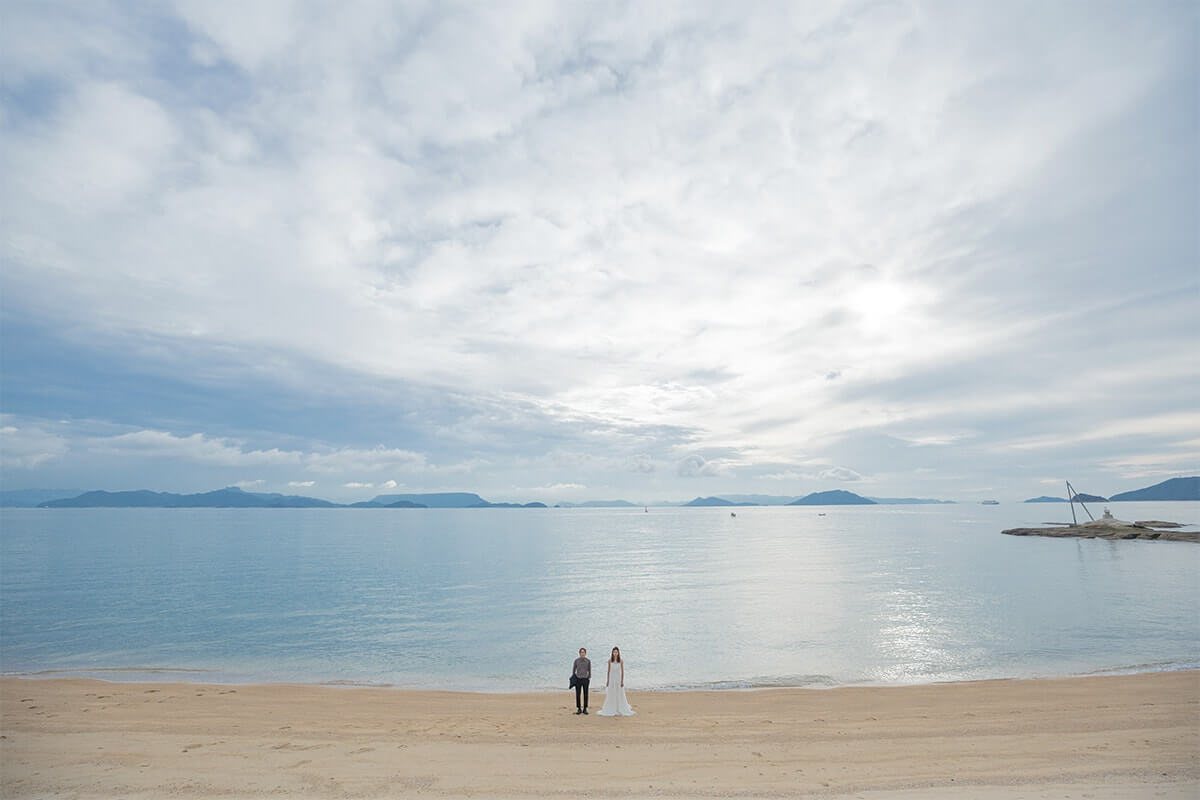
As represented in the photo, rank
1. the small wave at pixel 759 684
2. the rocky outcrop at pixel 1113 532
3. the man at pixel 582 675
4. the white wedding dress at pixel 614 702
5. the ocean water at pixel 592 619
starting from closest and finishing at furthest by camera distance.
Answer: the white wedding dress at pixel 614 702 → the man at pixel 582 675 → the small wave at pixel 759 684 → the ocean water at pixel 592 619 → the rocky outcrop at pixel 1113 532

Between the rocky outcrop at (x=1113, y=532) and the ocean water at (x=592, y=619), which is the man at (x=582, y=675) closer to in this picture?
the ocean water at (x=592, y=619)

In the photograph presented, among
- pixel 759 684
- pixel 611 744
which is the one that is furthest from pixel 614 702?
pixel 759 684

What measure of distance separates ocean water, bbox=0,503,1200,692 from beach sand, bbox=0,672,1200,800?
549 centimetres

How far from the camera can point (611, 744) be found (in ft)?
55.4

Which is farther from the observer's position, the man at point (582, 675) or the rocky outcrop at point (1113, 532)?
the rocky outcrop at point (1113, 532)

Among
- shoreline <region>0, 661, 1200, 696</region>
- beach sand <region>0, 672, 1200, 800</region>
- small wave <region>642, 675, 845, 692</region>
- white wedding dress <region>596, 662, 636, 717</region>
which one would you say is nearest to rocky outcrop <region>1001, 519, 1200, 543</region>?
shoreline <region>0, 661, 1200, 696</region>

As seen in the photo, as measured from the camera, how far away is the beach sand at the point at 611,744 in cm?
1334

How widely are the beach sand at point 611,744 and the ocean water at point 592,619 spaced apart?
5.49 meters

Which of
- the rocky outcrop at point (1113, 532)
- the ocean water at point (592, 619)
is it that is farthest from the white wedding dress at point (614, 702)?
the rocky outcrop at point (1113, 532)

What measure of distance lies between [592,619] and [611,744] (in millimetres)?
27136

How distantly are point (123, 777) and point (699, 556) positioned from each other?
89475 mm

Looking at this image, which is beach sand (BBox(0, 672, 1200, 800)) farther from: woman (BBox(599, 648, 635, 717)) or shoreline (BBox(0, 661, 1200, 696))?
shoreline (BBox(0, 661, 1200, 696))

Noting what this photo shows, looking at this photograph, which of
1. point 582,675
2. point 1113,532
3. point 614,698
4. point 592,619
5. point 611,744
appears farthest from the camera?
point 1113,532

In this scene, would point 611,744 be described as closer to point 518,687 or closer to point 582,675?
point 582,675
